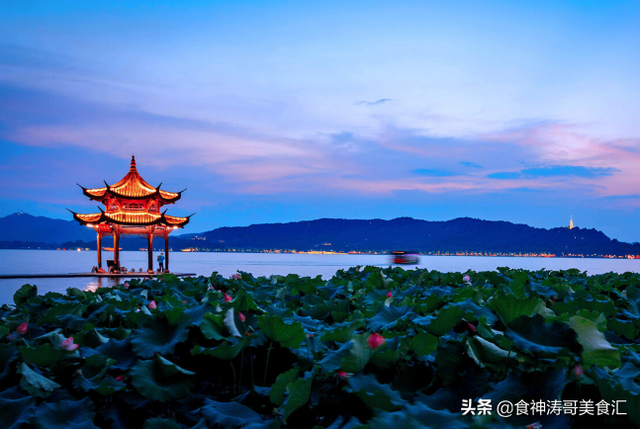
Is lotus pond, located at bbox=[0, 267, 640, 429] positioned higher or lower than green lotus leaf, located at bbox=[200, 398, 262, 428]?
higher

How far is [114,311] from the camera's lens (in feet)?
8.54

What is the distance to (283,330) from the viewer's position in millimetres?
1686

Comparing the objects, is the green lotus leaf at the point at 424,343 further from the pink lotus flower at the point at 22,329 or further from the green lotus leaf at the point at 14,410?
→ the pink lotus flower at the point at 22,329

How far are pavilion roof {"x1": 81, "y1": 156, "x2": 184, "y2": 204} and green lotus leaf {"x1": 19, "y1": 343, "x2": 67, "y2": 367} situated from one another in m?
Answer: 30.4

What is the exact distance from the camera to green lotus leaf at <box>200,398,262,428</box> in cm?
135

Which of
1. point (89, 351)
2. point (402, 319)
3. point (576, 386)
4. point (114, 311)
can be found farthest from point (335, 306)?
point (576, 386)

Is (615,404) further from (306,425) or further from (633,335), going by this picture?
(633,335)

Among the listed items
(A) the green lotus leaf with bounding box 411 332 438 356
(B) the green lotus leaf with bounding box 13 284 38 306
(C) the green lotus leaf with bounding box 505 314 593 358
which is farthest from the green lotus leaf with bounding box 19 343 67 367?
(B) the green lotus leaf with bounding box 13 284 38 306

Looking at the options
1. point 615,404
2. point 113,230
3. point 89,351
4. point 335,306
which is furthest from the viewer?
point 113,230

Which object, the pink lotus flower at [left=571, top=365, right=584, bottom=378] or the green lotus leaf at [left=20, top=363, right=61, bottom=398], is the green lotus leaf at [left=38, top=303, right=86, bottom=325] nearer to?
the green lotus leaf at [left=20, top=363, right=61, bottom=398]

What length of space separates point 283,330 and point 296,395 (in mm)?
458

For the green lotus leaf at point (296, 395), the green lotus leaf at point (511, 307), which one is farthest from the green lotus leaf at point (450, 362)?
the green lotus leaf at point (296, 395)

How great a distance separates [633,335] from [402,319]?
1144 mm

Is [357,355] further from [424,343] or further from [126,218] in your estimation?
[126,218]
